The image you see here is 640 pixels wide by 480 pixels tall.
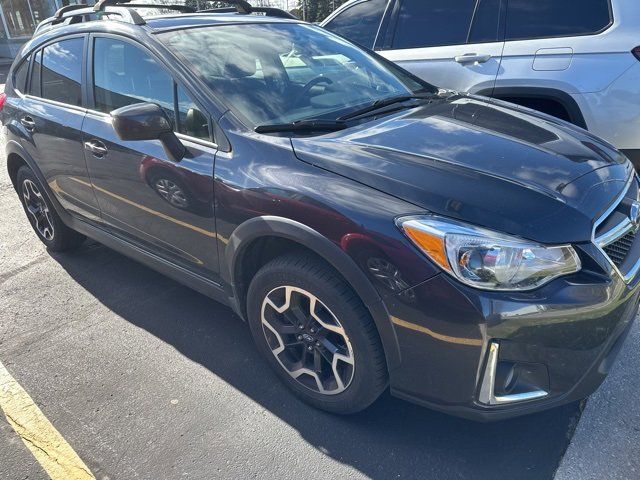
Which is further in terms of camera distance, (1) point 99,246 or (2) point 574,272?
(1) point 99,246

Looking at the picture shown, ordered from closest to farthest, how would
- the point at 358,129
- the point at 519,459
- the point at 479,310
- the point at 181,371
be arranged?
the point at 479,310 → the point at 519,459 → the point at 358,129 → the point at 181,371

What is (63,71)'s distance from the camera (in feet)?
11.4

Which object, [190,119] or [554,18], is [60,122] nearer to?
[190,119]

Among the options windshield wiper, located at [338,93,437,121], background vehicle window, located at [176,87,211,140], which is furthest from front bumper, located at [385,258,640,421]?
background vehicle window, located at [176,87,211,140]

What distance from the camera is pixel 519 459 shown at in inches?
84.4

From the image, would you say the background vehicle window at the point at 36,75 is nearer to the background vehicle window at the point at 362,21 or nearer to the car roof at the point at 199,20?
the car roof at the point at 199,20

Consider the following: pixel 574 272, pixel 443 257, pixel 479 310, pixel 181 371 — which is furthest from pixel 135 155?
pixel 574 272

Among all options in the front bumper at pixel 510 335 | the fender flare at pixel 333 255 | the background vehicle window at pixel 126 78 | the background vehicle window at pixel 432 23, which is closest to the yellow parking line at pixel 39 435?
the fender flare at pixel 333 255

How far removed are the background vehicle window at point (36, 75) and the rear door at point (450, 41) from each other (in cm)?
297

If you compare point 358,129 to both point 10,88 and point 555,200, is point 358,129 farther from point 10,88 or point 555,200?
point 10,88

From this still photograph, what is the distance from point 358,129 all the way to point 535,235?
39.7 inches

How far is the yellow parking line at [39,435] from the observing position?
2.21 metres

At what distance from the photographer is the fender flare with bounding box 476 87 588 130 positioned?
3.88 meters

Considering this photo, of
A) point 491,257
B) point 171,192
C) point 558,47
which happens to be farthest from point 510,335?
point 558,47
